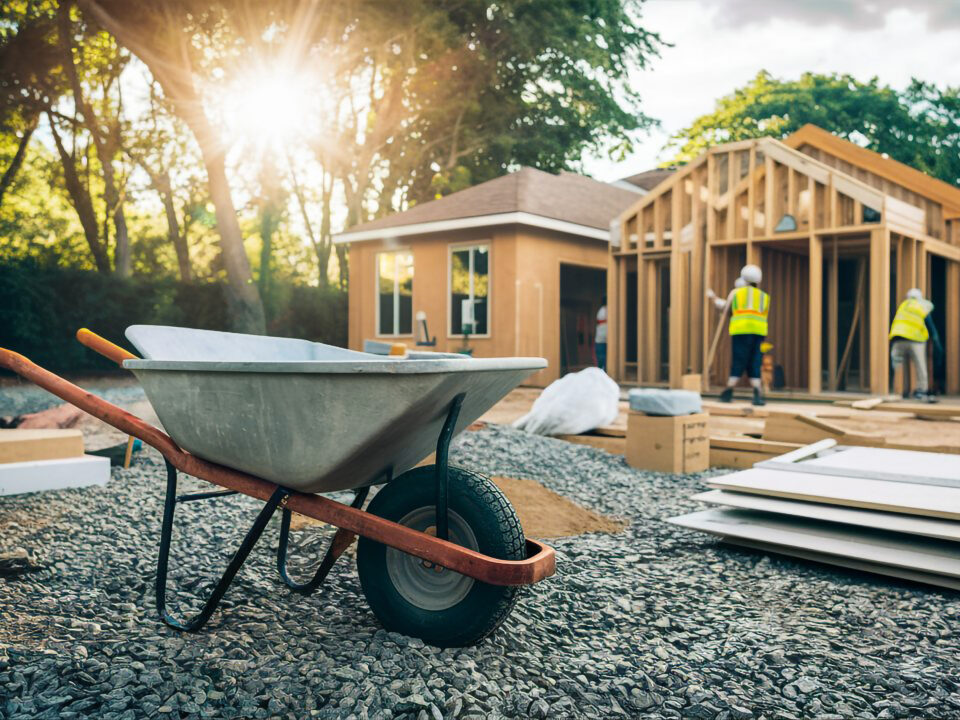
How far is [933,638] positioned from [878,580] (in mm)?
640

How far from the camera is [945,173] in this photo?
2736cm

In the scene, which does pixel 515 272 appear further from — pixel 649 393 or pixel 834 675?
pixel 834 675

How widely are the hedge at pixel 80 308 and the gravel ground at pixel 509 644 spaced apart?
11846 millimetres

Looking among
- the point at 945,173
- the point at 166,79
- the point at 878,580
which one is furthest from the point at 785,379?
the point at 945,173

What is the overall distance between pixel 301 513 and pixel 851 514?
254cm

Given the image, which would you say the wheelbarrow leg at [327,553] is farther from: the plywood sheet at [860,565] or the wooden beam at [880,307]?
the wooden beam at [880,307]

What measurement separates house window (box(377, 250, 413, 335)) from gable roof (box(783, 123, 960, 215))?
7.68 metres

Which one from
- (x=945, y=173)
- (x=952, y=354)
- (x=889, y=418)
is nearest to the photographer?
(x=889, y=418)

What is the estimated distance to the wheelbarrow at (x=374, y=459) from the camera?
2143 mm

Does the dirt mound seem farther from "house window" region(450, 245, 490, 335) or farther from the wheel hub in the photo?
"house window" region(450, 245, 490, 335)

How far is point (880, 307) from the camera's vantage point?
10047mm

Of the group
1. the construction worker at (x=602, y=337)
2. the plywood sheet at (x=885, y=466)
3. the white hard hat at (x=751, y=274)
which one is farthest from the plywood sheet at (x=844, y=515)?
the construction worker at (x=602, y=337)

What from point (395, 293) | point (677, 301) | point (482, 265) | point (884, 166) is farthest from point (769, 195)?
point (395, 293)

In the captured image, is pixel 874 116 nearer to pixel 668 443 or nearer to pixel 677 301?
pixel 677 301
